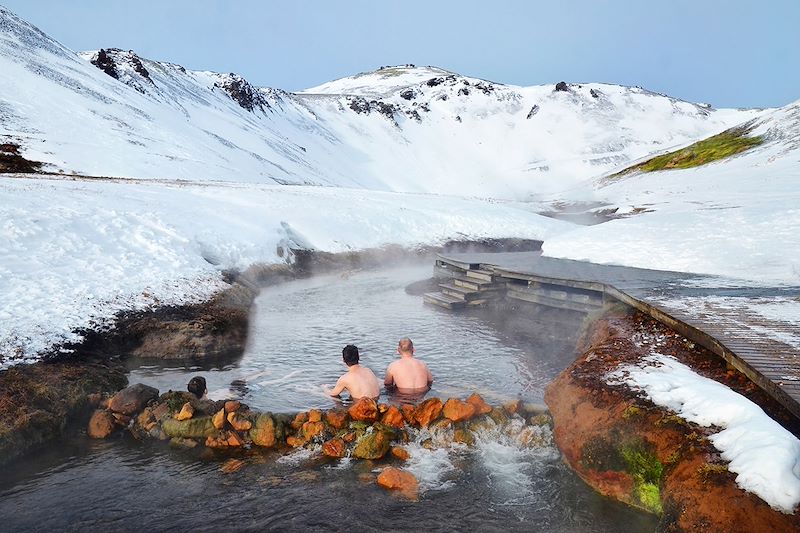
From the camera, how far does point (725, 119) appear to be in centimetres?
15275

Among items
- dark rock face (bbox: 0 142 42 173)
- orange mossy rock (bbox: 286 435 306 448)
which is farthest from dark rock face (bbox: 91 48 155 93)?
orange mossy rock (bbox: 286 435 306 448)

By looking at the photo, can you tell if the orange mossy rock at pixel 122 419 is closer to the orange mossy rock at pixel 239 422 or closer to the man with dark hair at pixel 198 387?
the man with dark hair at pixel 198 387

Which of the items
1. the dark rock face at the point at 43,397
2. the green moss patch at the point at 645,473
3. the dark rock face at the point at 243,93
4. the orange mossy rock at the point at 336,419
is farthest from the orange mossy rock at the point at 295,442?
the dark rock face at the point at 243,93

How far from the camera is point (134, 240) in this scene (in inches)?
643

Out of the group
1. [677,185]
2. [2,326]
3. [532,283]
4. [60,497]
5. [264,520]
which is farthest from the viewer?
[677,185]

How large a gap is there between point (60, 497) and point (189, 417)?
202 centimetres

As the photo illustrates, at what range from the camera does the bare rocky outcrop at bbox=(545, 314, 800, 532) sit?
4684 mm

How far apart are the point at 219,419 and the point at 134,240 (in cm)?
1039

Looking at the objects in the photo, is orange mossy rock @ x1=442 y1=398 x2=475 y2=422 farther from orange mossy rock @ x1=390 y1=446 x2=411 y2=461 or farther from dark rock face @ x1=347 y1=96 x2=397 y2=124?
dark rock face @ x1=347 y1=96 x2=397 y2=124

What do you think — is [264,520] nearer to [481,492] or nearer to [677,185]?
[481,492]

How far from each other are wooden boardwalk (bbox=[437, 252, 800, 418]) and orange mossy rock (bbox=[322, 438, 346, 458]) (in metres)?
5.61

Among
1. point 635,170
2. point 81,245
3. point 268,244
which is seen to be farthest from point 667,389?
point 635,170

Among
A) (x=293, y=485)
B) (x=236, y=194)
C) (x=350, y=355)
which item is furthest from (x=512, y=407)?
(x=236, y=194)

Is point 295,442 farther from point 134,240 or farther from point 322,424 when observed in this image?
point 134,240
